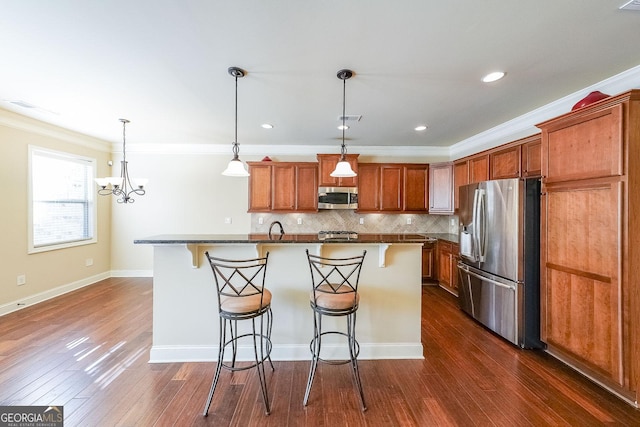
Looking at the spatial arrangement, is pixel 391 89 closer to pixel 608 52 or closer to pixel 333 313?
pixel 608 52

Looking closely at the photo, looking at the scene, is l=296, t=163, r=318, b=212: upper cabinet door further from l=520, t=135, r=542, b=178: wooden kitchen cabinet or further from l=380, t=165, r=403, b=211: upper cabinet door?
l=520, t=135, r=542, b=178: wooden kitchen cabinet

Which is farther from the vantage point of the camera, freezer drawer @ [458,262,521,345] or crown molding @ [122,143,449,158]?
crown molding @ [122,143,449,158]

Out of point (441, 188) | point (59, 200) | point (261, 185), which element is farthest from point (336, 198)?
point (59, 200)

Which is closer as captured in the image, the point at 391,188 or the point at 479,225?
the point at 479,225

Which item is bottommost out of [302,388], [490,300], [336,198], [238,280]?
[302,388]

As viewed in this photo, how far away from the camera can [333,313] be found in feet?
6.56

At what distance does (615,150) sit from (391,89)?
5.99 ft

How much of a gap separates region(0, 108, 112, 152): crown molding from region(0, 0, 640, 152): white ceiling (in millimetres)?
229

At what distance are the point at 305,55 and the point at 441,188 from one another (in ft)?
11.9

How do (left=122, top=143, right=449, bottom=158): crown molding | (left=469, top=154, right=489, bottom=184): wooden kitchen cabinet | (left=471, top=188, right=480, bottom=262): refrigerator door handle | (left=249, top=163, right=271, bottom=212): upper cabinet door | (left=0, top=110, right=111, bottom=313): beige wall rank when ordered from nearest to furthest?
(left=471, top=188, right=480, bottom=262): refrigerator door handle → (left=0, top=110, right=111, bottom=313): beige wall → (left=469, top=154, right=489, bottom=184): wooden kitchen cabinet → (left=249, top=163, right=271, bottom=212): upper cabinet door → (left=122, top=143, right=449, bottom=158): crown molding

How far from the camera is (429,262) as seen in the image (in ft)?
15.7

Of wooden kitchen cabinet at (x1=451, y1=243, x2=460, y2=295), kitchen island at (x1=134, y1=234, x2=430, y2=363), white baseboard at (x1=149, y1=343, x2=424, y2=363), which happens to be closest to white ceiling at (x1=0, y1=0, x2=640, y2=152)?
kitchen island at (x1=134, y1=234, x2=430, y2=363)

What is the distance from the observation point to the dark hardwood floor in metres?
1.80

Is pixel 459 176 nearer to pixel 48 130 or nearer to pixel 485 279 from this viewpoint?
pixel 485 279
